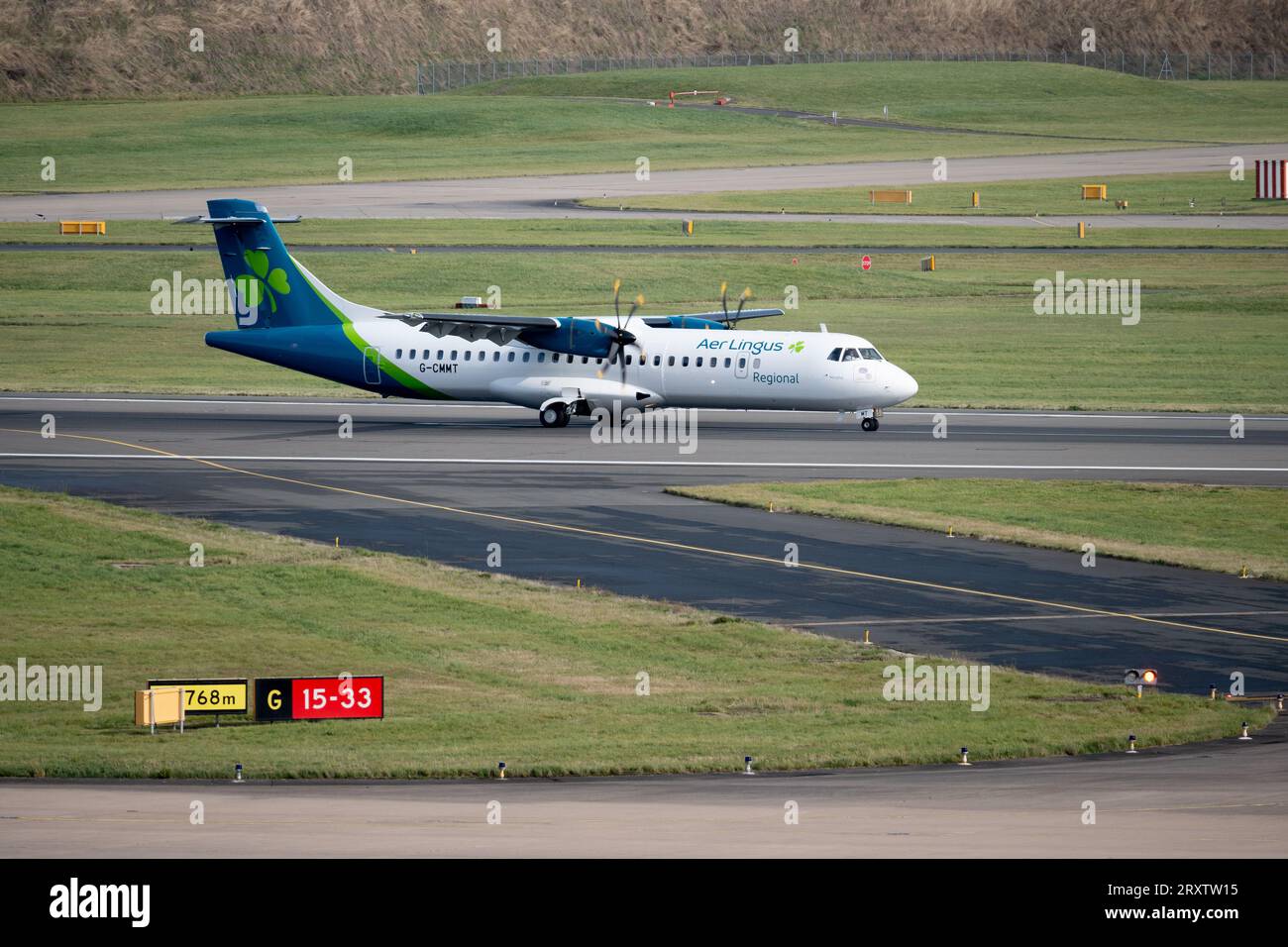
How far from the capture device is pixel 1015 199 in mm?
111312

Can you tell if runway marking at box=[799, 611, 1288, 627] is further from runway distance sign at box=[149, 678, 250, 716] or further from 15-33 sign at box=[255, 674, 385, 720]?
runway distance sign at box=[149, 678, 250, 716]

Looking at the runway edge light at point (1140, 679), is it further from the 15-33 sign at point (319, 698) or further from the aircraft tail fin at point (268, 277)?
the aircraft tail fin at point (268, 277)

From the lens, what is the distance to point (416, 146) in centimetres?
14075

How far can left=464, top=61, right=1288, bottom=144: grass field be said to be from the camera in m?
156

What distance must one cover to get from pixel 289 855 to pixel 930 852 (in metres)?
6.35

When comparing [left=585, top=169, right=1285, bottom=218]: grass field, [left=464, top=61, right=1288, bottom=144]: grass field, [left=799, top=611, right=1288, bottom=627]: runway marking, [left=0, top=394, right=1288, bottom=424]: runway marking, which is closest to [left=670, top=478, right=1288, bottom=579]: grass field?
[left=799, top=611, right=1288, bottom=627]: runway marking

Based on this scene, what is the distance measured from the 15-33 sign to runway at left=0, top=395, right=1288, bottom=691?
8.47 metres

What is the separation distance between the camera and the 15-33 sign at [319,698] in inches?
968

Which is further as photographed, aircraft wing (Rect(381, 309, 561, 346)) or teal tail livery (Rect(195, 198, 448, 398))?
teal tail livery (Rect(195, 198, 448, 398))

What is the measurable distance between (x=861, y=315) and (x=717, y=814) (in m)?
59.5

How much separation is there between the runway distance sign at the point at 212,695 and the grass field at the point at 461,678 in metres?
0.29

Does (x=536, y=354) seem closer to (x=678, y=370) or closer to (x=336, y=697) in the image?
(x=678, y=370)

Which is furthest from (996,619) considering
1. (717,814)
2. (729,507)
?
(717,814)

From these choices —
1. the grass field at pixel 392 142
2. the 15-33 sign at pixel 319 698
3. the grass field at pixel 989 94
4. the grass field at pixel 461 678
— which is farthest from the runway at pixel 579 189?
the 15-33 sign at pixel 319 698
